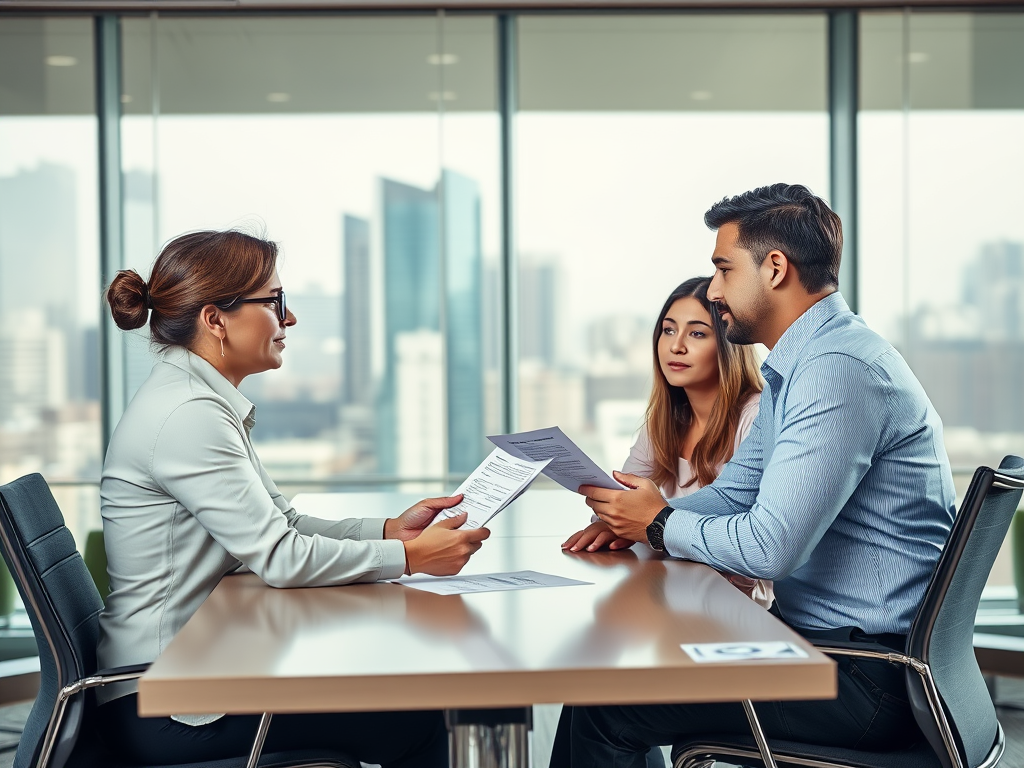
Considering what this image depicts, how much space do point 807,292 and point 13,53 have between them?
157 inches

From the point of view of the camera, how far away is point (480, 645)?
1.39 m

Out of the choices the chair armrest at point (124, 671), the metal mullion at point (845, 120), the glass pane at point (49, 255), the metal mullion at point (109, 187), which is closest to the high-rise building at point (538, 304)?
the metal mullion at point (845, 120)

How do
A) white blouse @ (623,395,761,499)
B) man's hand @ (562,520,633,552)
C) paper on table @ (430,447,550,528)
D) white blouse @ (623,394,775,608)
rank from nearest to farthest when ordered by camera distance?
paper on table @ (430,447,550,528)
man's hand @ (562,520,633,552)
white blouse @ (623,394,775,608)
white blouse @ (623,395,761,499)

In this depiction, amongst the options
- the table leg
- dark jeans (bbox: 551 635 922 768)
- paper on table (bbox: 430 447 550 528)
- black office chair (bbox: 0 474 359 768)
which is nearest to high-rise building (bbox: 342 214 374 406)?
paper on table (bbox: 430 447 550 528)

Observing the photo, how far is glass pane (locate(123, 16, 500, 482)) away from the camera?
15.1ft

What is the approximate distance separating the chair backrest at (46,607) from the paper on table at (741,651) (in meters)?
1.06

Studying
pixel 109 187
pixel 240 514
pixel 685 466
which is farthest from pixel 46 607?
pixel 109 187

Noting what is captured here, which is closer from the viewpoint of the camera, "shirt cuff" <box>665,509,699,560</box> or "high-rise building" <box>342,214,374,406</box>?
"shirt cuff" <box>665,509,699,560</box>

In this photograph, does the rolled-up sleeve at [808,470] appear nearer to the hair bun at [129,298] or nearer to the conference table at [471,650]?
the conference table at [471,650]

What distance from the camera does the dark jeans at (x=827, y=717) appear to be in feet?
5.94

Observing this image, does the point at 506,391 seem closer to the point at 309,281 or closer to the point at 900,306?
the point at 309,281

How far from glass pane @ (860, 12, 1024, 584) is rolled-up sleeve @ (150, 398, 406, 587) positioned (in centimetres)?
354

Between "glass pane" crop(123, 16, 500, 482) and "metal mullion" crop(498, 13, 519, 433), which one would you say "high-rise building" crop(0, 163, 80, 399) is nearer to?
"glass pane" crop(123, 16, 500, 482)

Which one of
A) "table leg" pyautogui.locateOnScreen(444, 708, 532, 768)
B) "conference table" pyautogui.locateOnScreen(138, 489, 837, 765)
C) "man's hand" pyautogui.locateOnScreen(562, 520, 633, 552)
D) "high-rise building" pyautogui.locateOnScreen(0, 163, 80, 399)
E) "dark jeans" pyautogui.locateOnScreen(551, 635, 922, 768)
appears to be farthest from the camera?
"high-rise building" pyautogui.locateOnScreen(0, 163, 80, 399)
